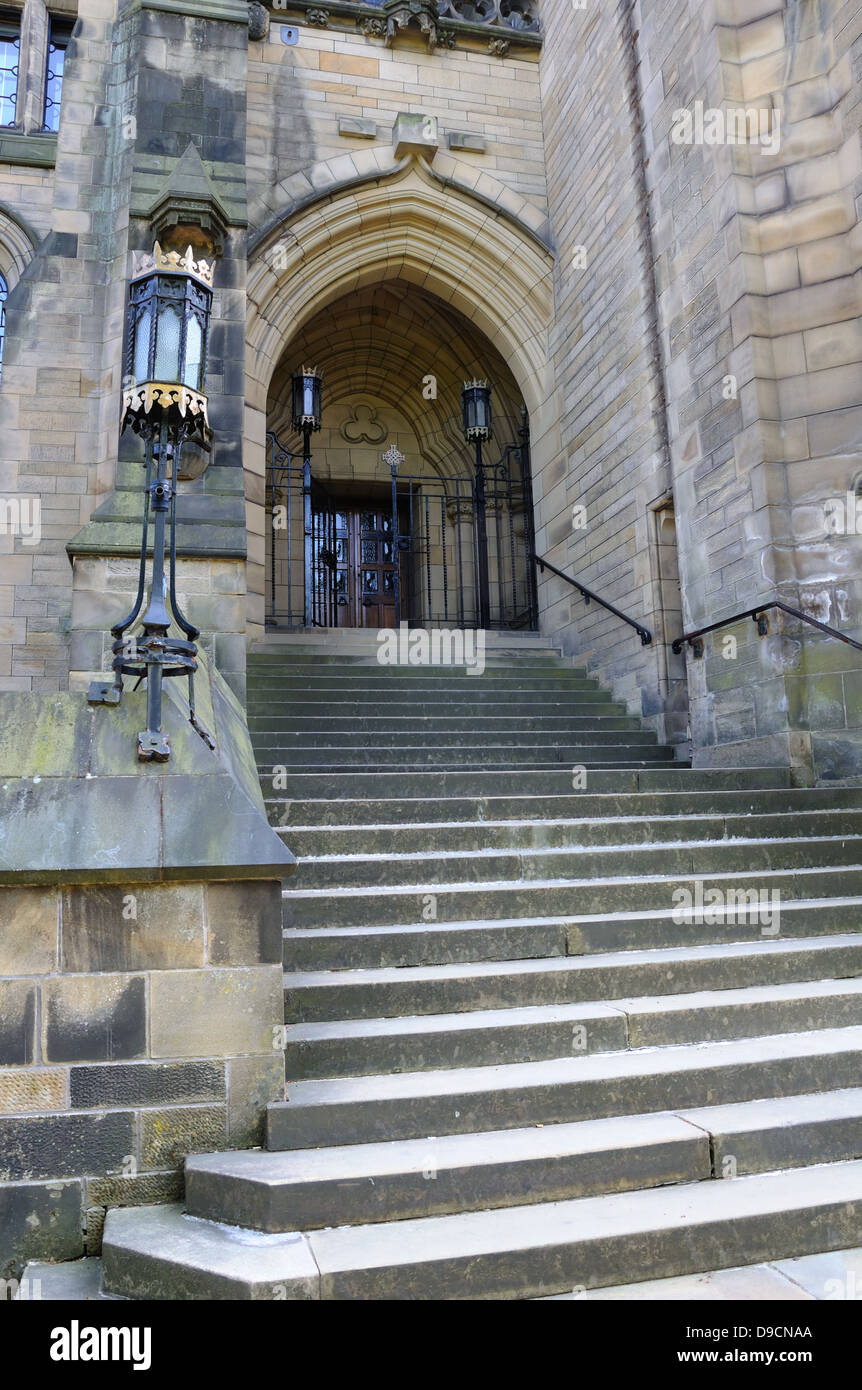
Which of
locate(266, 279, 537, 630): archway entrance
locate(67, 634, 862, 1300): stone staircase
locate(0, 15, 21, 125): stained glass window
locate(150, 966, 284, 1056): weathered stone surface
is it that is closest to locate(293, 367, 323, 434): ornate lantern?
locate(266, 279, 537, 630): archway entrance

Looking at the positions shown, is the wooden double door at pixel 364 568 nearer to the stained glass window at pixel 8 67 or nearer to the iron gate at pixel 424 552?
the iron gate at pixel 424 552

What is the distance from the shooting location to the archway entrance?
1166cm

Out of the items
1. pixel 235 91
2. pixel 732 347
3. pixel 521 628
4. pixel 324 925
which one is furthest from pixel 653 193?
pixel 324 925

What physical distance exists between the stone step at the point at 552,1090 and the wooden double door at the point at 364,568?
30.5ft

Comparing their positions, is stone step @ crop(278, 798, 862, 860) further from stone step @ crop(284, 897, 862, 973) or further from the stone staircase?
stone step @ crop(284, 897, 862, 973)

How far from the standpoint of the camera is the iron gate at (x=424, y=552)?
37.5ft

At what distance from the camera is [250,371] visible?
9672 millimetres

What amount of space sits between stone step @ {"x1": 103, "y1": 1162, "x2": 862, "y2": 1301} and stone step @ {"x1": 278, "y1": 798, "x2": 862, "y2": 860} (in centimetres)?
190

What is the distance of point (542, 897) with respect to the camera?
402 centimetres

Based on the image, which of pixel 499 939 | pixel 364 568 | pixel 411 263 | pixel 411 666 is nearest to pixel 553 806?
pixel 499 939

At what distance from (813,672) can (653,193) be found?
4554 mm

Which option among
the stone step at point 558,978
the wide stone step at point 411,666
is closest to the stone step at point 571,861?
the stone step at point 558,978

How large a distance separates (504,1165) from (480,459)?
9345mm

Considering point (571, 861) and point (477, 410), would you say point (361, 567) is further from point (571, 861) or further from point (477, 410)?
point (571, 861)
